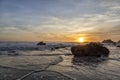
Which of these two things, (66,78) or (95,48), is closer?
(66,78)

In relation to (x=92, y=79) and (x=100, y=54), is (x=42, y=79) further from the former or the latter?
(x=100, y=54)

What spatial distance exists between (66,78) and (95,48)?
12724 millimetres

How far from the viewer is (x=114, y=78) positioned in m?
7.65

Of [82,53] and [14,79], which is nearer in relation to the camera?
[14,79]

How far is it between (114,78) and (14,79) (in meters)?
4.94

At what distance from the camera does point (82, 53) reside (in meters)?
19.0

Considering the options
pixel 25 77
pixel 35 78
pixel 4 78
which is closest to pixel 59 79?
pixel 35 78

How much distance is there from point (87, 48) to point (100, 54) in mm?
1877

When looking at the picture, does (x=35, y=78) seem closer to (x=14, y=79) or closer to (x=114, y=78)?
(x=14, y=79)

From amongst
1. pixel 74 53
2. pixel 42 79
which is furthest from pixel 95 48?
pixel 42 79

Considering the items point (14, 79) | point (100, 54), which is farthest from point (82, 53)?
point (14, 79)

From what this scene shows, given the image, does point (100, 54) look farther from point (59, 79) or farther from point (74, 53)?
point (59, 79)

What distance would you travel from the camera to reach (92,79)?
7.45m

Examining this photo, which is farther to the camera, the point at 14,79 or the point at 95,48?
the point at 95,48
